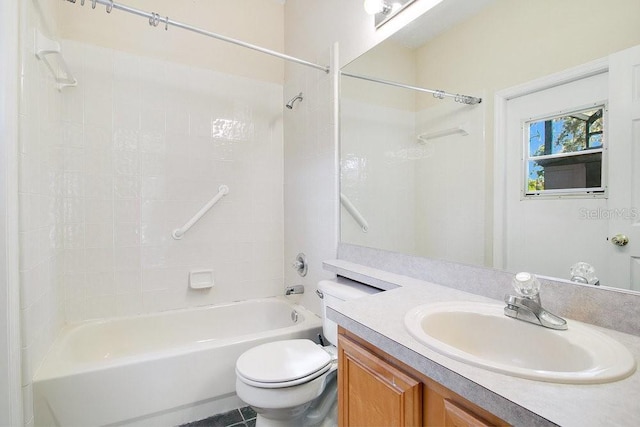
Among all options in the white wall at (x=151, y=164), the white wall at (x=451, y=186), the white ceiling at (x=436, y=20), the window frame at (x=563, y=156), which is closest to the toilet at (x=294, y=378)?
the white wall at (x=451, y=186)

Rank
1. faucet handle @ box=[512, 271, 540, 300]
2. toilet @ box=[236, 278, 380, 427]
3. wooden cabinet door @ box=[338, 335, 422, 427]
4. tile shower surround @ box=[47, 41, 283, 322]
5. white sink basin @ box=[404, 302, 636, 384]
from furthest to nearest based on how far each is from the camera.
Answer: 1. tile shower surround @ box=[47, 41, 283, 322]
2. toilet @ box=[236, 278, 380, 427]
3. faucet handle @ box=[512, 271, 540, 300]
4. wooden cabinet door @ box=[338, 335, 422, 427]
5. white sink basin @ box=[404, 302, 636, 384]

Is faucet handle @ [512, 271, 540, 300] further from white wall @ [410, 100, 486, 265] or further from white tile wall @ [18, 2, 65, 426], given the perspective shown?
white tile wall @ [18, 2, 65, 426]

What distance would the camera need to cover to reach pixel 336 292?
4.85 feet

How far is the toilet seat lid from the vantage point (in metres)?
1.27

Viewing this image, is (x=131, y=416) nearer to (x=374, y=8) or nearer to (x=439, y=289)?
(x=439, y=289)

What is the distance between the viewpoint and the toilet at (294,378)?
1256 mm

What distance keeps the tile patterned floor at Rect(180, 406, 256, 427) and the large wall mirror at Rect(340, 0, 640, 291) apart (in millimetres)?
1149

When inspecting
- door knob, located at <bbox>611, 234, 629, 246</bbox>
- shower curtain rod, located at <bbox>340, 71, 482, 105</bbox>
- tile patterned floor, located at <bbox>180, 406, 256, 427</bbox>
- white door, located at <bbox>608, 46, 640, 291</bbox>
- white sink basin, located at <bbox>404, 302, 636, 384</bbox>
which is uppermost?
shower curtain rod, located at <bbox>340, 71, 482, 105</bbox>

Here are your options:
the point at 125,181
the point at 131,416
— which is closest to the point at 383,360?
the point at 131,416

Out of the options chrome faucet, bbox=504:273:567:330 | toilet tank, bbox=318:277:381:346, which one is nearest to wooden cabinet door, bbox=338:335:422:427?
chrome faucet, bbox=504:273:567:330

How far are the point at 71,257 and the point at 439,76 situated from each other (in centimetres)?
230

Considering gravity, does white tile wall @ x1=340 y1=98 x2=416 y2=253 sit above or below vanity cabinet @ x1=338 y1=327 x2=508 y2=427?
above

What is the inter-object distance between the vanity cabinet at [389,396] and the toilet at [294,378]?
1.33 ft

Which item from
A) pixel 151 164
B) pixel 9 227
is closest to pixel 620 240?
pixel 9 227
